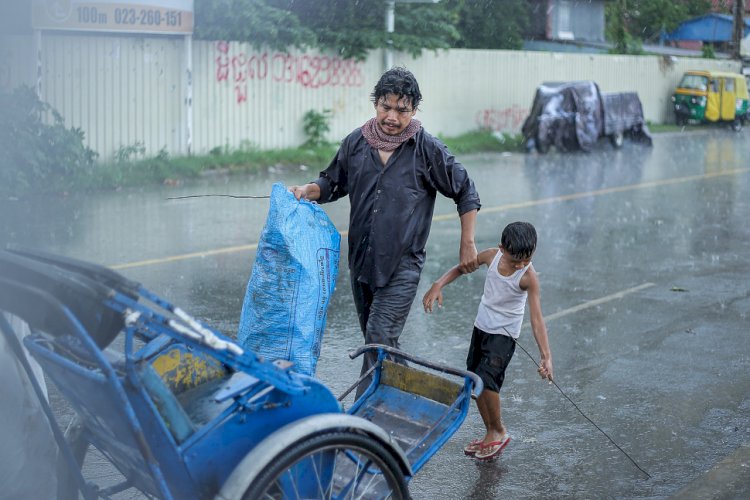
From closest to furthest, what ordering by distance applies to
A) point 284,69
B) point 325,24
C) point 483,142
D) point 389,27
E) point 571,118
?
point 284,69, point 325,24, point 389,27, point 571,118, point 483,142

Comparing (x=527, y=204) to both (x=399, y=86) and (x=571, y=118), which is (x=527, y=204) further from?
(x=399, y=86)

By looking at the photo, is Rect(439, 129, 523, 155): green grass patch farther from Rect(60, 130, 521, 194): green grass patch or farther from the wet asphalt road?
the wet asphalt road

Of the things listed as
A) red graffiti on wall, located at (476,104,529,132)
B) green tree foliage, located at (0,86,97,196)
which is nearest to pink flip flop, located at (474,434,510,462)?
green tree foliage, located at (0,86,97,196)

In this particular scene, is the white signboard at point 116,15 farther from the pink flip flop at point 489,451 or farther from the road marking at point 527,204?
the pink flip flop at point 489,451

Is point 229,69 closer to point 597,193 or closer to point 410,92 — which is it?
point 597,193

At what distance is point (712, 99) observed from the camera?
106ft

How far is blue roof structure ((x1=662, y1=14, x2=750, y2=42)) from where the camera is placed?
5338 centimetres

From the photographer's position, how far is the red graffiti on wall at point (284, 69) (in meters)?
18.4

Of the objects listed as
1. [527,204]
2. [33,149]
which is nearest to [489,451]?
[527,204]

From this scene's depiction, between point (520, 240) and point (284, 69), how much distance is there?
15.3m

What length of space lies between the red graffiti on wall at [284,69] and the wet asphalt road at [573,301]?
233 centimetres

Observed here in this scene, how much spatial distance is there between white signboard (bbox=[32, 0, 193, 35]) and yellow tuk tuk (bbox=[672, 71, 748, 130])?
2034 centimetres

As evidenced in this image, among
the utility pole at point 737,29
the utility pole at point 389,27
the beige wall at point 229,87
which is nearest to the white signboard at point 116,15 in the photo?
the beige wall at point 229,87

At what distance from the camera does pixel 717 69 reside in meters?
38.3
